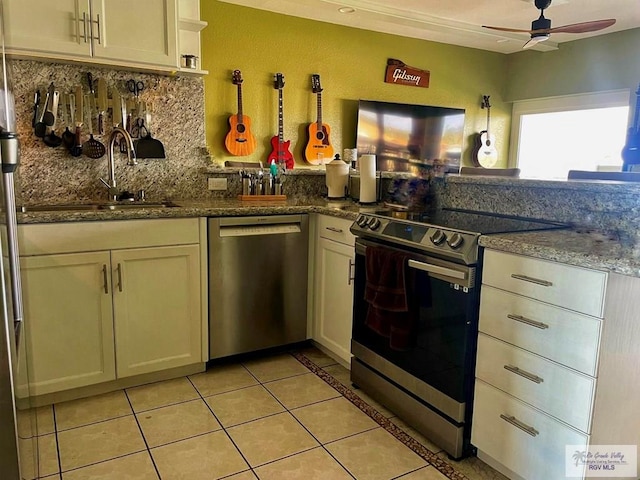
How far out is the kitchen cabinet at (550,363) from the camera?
1410 mm

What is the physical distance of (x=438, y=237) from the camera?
6.11ft

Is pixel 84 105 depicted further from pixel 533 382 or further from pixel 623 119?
pixel 623 119

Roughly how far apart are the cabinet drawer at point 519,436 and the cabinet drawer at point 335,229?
Answer: 1.00 meters

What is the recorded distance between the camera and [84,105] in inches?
109

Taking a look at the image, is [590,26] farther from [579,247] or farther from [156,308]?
[156,308]

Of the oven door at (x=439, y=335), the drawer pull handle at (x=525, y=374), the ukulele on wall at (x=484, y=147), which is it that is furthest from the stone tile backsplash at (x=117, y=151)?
the ukulele on wall at (x=484, y=147)

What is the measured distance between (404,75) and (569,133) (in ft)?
7.07

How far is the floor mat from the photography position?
1.84 metres

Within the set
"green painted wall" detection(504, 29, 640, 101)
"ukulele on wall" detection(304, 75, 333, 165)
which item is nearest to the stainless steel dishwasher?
"ukulele on wall" detection(304, 75, 333, 165)

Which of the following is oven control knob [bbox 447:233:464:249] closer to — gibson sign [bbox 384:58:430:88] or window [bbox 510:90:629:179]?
gibson sign [bbox 384:58:430:88]

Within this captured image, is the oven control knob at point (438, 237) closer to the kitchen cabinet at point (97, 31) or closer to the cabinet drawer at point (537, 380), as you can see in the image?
the cabinet drawer at point (537, 380)

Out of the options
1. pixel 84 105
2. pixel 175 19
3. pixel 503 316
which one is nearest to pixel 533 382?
pixel 503 316

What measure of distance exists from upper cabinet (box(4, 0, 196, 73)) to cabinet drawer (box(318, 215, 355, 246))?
120cm

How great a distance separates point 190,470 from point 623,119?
17.8 feet
